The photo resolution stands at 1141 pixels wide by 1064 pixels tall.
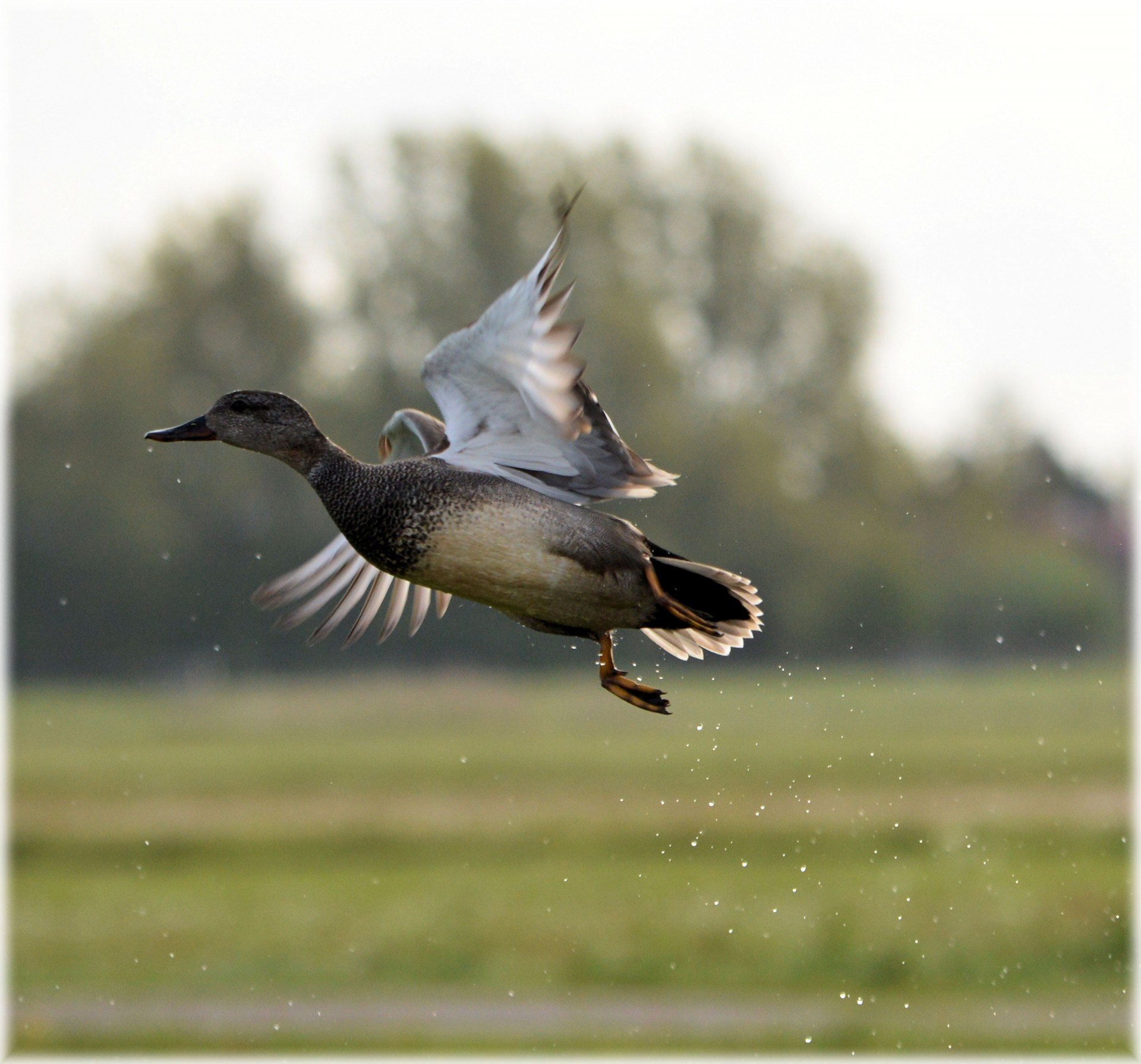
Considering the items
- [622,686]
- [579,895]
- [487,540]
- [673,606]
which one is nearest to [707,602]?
[673,606]

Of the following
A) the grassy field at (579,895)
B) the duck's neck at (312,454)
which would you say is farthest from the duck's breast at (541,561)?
the grassy field at (579,895)

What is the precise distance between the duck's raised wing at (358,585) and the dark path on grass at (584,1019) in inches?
329

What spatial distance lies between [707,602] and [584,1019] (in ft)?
32.5

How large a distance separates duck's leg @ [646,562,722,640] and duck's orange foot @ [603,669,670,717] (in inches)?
9.4

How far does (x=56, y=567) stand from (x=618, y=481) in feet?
124

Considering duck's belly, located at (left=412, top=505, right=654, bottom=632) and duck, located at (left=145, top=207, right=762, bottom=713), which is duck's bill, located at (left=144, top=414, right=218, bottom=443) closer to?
duck, located at (left=145, top=207, right=762, bottom=713)

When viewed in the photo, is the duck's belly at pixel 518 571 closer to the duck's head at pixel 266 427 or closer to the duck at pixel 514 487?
the duck at pixel 514 487

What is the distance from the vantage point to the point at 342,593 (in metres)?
6.18

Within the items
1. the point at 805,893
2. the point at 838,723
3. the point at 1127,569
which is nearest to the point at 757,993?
the point at 805,893

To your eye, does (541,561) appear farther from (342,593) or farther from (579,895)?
(579,895)

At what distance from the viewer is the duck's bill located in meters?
4.91

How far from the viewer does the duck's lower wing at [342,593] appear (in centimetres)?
577

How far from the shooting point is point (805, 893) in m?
18.3

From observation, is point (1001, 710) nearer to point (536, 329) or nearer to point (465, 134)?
point (465, 134)
